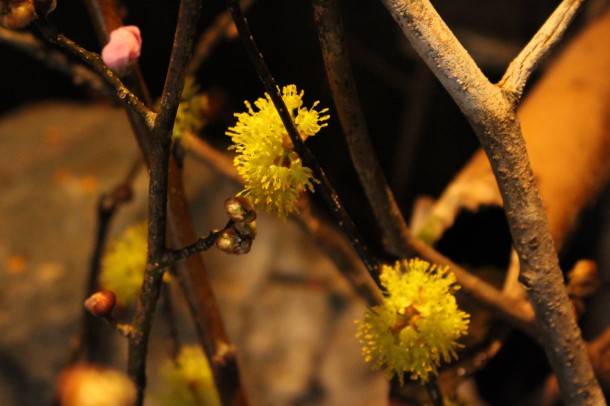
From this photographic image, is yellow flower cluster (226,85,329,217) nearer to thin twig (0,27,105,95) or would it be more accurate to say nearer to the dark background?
thin twig (0,27,105,95)

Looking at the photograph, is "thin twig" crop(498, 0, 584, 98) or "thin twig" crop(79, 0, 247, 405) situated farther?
"thin twig" crop(79, 0, 247, 405)

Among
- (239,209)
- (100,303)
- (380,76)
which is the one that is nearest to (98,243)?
(100,303)

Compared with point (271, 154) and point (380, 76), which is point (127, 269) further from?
point (380, 76)

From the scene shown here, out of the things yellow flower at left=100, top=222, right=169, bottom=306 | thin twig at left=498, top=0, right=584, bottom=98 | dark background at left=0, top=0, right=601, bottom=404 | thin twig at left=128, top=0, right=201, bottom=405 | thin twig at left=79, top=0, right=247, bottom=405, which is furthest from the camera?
dark background at left=0, top=0, right=601, bottom=404

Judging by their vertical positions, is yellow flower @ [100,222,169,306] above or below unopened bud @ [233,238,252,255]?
above

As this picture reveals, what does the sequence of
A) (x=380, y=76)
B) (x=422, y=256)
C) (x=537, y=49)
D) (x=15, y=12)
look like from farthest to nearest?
(x=380, y=76)
(x=422, y=256)
(x=537, y=49)
(x=15, y=12)

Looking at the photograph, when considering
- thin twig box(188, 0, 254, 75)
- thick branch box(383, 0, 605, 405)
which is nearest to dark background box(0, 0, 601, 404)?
thin twig box(188, 0, 254, 75)
